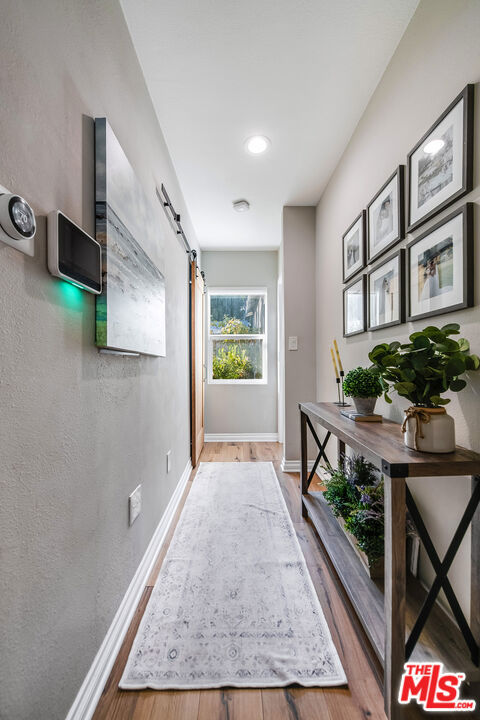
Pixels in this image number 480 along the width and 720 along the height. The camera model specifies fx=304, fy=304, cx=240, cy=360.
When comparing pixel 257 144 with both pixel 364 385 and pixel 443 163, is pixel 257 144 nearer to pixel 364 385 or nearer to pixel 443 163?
pixel 443 163

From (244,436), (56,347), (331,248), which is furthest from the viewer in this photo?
(244,436)

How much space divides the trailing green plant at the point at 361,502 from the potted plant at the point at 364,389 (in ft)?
0.88

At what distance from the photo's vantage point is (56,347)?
768 mm

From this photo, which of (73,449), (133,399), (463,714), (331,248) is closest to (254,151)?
(331,248)

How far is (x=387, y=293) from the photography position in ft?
4.81

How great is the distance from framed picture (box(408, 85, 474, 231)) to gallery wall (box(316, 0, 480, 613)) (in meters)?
0.03

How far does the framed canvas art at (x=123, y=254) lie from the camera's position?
97 cm

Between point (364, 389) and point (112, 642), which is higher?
point (364, 389)

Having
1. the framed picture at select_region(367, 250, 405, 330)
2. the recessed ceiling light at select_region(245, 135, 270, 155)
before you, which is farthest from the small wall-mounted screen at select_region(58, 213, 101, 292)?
the recessed ceiling light at select_region(245, 135, 270, 155)

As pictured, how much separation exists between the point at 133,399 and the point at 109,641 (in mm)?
825

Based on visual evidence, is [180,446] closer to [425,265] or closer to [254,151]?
[425,265]

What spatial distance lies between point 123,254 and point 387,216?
1217mm

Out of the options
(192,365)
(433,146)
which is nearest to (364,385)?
(433,146)

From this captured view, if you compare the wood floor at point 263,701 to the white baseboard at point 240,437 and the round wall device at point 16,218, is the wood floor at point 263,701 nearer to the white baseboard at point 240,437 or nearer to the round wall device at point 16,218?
the round wall device at point 16,218
